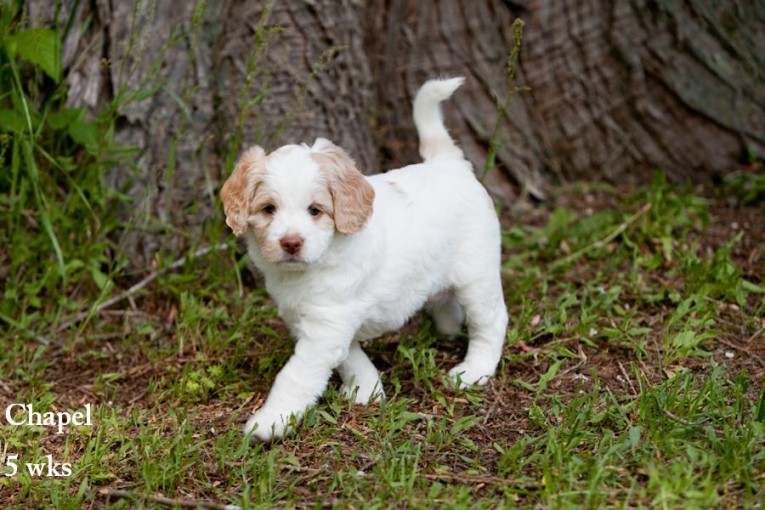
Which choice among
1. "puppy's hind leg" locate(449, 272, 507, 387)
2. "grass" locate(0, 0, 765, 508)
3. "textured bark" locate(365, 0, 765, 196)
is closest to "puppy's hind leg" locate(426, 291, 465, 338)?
"grass" locate(0, 0, 765, 508)

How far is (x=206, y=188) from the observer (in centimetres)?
507

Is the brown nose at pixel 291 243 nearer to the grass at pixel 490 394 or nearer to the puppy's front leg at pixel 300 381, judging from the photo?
the puppy's front leg at pixel 300 381

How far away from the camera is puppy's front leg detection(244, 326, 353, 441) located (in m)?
3.68

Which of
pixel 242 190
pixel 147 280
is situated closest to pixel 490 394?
pixel 242 190

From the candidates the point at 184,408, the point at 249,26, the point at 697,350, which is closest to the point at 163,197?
the point at 249,26

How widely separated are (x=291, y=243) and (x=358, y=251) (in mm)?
370

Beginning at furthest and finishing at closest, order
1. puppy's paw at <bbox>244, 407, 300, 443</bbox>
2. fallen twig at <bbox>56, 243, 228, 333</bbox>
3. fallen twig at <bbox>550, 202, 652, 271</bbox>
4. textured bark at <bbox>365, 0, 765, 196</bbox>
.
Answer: textured bark at <bbox>365, 0, 765, 196</bbox> → fallen twig at <bbox>550, 202, 652, 271</bbox> → fallen twig at <bbox>56, 243, 228, 333</bbox> → puppy's paw at <bbox>244, 407, 300, 443</bbox>

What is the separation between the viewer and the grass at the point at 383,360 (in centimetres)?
334

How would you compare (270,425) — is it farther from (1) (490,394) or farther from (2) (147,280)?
(2) (147,280)

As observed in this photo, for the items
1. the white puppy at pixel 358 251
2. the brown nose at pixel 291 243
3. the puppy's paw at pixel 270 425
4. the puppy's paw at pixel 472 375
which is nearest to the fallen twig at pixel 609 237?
the white puppy at pixel 358 251

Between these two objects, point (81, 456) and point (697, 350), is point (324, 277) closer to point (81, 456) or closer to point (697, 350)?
point (81, 456)

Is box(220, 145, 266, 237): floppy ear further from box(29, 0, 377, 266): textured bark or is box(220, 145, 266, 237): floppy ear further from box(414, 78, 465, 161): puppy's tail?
box(29, 0, 377, 266): textured bark

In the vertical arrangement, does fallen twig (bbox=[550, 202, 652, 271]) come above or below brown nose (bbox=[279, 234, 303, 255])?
below

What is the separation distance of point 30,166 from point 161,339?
102 cm
